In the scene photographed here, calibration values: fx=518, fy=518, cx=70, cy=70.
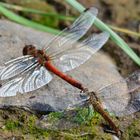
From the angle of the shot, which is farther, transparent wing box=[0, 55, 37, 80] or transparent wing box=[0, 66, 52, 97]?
transparent wing box=[0, 55, 37, 80]

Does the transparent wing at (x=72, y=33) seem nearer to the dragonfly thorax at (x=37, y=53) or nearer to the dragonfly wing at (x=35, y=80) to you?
the dragonfly thorax at (x=37, y=53)

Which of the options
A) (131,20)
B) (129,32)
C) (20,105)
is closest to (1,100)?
(20,105)

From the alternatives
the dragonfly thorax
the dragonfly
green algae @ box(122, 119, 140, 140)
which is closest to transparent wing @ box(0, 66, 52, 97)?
the dragonfly thorax

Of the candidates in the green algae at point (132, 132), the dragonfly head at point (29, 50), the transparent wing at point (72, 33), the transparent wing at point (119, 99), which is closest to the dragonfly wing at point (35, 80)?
the dragonfly head at point (29, 50)

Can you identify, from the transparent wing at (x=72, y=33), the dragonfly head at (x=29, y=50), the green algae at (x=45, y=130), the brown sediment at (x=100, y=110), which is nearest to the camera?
the green algae at (x=45, y=130)

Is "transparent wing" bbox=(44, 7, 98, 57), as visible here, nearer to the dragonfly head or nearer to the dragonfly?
the dragonfly head

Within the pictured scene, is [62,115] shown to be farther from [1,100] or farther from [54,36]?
[54,36]

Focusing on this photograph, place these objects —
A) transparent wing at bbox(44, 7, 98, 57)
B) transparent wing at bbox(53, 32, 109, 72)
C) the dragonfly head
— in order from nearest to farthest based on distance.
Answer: the dragonfly head, transparent wing at bbox(53, 32, 109, 72), transparent wing at bbox(44, 7, 98, 57)

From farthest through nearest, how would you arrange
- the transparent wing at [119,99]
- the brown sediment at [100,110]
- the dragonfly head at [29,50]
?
the dragonfly head at [29,50] → the transparent wing at [119,99] → the brown sediment at [100,110]
